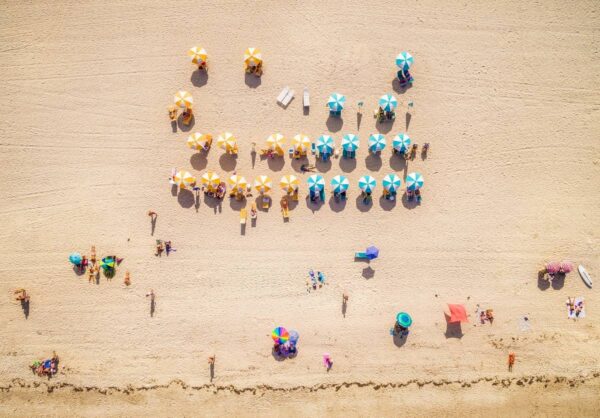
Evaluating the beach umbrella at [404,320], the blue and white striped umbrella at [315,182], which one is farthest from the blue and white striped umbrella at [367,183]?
the beach umbrella at [404,320]

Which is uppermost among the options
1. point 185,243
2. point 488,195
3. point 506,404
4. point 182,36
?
point 182,36

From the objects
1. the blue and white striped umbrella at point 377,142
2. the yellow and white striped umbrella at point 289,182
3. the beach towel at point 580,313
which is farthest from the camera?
the beach towel at point 580,313

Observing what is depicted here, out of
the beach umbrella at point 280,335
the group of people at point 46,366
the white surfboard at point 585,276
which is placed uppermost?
the white surfboard at point 585,276

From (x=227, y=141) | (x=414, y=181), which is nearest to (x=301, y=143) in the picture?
(x=227, y=141)

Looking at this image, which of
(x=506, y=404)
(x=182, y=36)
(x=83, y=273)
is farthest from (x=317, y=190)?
(x=506, y=404)

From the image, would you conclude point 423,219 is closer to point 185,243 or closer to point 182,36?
point 185,243

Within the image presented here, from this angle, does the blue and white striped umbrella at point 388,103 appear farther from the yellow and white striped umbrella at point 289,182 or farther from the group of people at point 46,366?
the group of people at point 46,366

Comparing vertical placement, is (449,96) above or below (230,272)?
above
